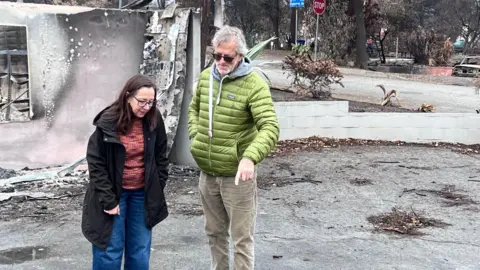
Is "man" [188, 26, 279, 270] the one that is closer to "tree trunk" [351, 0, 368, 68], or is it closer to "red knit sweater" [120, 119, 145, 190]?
"red knit sweater" [120, 119, 145, 190]

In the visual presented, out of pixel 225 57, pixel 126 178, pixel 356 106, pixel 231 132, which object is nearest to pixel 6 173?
pixel 126 178

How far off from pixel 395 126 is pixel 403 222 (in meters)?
4.79

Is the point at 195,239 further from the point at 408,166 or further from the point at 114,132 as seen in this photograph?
the point at 408,166

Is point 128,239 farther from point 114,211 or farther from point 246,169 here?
point 246,169

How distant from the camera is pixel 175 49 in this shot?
7473 mm

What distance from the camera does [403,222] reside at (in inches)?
229

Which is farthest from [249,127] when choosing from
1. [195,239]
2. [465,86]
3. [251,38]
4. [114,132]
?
[251,38]

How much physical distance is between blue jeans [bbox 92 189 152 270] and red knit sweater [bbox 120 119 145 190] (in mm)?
69

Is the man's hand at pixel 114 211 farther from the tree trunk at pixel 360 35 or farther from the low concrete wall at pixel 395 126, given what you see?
the tree trunk at pixel 360 35

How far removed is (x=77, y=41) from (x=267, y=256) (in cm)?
440

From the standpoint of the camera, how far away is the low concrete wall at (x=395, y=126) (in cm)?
1012

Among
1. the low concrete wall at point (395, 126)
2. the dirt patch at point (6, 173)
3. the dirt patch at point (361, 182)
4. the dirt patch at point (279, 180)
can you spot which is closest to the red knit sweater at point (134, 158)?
the dirt patch at point (279, 180)

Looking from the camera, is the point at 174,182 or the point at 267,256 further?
the point at 174,182

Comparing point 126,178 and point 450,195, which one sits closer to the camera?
point 126,178
